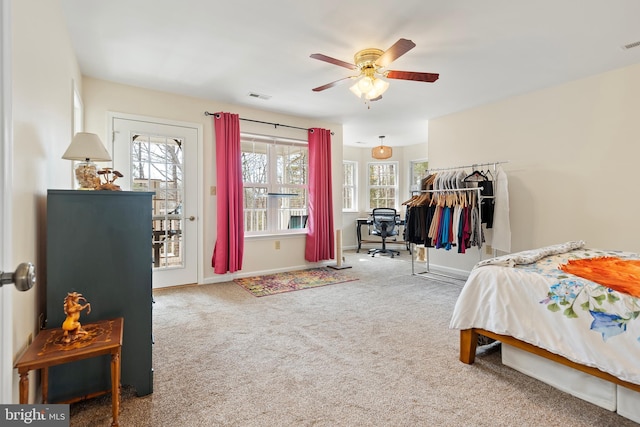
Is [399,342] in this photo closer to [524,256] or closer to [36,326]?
[524,256]

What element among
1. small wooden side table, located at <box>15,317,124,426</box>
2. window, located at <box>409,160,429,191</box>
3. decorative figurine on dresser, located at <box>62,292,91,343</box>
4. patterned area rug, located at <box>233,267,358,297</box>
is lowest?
patterned area rug, located at <box>233,267,358,297</box>

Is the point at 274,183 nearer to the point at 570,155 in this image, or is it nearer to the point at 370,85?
the point at 370,85

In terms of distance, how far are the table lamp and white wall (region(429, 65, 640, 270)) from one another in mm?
4499

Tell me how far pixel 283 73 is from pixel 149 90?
1.80m

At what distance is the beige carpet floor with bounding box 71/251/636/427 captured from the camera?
→ 1582 mm

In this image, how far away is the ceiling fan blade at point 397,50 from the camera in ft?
6.84

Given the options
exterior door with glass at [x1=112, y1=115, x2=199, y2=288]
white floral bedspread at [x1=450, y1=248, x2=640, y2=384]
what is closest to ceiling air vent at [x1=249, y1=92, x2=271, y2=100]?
exterior door with glass at [x1=112, y1=115, x2=199, y2=288]

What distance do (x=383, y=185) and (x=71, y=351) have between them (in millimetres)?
7194

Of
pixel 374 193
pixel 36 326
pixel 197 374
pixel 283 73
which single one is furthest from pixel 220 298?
pixel 374 193

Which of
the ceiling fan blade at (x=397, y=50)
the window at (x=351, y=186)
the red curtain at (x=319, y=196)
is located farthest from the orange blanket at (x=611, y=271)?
the window at (x=351, y=186)

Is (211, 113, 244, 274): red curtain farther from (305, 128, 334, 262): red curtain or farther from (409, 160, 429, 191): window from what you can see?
(409, 160, 429, 191): window

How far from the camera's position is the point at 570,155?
358 centimetres

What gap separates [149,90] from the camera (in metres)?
3.85

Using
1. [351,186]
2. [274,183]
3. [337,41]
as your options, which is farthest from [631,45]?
[351,186]
